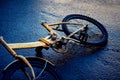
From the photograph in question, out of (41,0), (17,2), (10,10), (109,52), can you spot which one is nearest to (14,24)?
(10,10)

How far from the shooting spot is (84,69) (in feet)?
13.8

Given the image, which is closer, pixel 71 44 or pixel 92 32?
pixel 71 44

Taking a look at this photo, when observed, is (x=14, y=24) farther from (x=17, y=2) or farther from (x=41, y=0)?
(x=41, y=0)

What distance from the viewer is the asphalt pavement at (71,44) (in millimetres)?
4184

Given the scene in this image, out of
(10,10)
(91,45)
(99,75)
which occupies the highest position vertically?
(10,10)

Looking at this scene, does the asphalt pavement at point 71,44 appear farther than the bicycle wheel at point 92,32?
No

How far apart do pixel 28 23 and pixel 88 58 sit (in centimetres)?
183

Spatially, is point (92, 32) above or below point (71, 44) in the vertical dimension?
above

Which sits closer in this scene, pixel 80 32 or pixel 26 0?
pixel 80 32

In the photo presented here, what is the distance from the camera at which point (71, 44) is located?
192 inches

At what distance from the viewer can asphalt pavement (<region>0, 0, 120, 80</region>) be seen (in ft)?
13.7

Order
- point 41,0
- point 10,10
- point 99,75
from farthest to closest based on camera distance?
point 41,0, point 10,10, point 99,75

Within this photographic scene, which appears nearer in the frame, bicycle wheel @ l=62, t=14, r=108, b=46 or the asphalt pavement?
the asphalt pavement

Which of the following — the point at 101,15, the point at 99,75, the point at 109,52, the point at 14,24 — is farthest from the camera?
the point at 101,15
